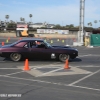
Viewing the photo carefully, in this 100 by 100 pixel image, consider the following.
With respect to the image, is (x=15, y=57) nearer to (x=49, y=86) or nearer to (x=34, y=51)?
(x=34, y=51)

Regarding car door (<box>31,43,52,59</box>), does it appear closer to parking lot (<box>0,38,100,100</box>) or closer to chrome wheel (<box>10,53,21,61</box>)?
chrome wheel (<box>10,53,21,61</box>)

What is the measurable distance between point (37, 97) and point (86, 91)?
1.61 m

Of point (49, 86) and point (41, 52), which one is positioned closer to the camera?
point (49, 86)

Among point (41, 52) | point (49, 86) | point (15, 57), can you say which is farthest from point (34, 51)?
point (49, 86)

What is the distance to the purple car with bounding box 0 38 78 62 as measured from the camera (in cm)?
1301

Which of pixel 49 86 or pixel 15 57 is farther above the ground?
pixel 15 57

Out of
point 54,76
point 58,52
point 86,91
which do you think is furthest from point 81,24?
point 86,91

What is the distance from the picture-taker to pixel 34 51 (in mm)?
13055

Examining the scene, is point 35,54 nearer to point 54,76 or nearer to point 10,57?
point 10,57

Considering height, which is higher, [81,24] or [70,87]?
[81,24]

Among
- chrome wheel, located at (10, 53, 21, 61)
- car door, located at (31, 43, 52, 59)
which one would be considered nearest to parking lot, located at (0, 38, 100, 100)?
car door, located at (31, 43, 52, 59)

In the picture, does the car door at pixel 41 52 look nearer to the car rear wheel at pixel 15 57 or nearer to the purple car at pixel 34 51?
the purple car at pixel 34 51

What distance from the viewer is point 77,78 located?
865cm

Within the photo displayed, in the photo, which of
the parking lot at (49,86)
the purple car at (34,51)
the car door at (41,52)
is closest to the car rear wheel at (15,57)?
the purple car at (34,51)
